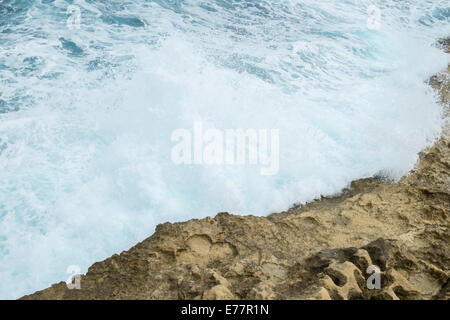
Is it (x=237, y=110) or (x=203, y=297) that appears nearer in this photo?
(x=203, y=297)

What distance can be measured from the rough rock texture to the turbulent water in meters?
0.72

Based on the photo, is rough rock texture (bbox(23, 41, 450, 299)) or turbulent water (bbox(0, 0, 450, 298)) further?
turbulent water (bbox(0, 0, 450, 298))

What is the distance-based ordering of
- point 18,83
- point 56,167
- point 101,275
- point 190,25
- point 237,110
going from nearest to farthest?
point 101,275 → point 56,167 → point 237,110 → point 18,83 → point 190,25

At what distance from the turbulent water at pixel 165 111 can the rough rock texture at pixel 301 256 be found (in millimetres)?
724

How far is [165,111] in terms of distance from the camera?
Result: 572cm

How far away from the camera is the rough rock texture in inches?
104

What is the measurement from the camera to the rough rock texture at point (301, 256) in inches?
104

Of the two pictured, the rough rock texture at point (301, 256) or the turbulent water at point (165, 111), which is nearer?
the rough rock texture at point (301, 256)
